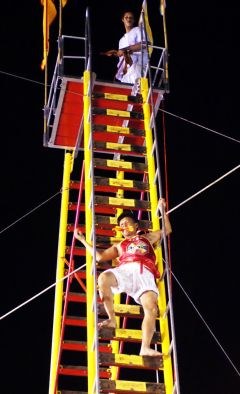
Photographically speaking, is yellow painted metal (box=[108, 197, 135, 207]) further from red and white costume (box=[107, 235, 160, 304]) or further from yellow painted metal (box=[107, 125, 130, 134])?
yellow painted metal (box=[107, 125, 130, 134])

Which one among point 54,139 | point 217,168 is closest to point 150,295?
point 54,139

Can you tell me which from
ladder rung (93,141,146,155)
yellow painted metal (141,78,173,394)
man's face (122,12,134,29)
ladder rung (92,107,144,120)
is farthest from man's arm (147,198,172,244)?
man's face (122,12,134,29)

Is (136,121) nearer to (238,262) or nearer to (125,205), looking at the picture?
(125,205)

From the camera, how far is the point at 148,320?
7664 millimetres

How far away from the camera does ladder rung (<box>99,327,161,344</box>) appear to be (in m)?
7.63

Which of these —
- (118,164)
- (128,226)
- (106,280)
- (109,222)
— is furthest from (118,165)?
(106,280)

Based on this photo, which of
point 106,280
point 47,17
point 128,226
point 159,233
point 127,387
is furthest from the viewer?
point 47,17

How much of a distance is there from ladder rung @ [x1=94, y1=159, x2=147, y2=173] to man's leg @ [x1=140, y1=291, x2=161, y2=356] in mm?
2191

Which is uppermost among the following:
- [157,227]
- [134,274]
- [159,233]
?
[157,227]

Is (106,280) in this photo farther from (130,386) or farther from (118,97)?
(118,97)

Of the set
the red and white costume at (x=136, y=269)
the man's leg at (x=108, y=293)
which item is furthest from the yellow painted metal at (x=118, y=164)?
the man's leg at (x=108, y=293)

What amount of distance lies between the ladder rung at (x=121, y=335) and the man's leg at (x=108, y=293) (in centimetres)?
6

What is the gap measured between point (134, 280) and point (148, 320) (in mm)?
554

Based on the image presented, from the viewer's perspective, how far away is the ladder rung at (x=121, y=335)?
763 centimetres
